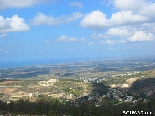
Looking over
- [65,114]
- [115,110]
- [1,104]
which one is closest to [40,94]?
[1,104]

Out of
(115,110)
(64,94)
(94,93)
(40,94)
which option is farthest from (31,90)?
(115,110)

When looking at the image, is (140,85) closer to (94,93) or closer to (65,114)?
(94,93)

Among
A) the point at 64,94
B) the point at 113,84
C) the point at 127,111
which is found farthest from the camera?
the point at 113,84

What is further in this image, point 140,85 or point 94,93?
point 140,85

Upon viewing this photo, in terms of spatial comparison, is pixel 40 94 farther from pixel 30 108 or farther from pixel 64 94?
pixel 30 108

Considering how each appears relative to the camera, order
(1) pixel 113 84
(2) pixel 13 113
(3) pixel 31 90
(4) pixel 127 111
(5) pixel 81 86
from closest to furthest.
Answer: (4) pixel 127 111
(2) pixel 13 113
(3) pixel 31 90
(5) pixel 81 86
(1) pixel 113 84

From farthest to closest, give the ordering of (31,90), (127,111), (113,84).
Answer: (113,84) < (31,90) < (127,111)

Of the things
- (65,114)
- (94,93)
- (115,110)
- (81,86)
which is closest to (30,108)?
(65,114)

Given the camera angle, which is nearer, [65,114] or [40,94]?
[65,114]

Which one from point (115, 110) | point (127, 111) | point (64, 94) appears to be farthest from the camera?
point (64, 94)
